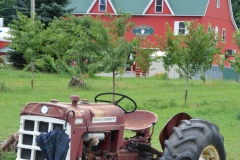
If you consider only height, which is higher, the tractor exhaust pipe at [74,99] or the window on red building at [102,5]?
the window on red building at [102,5]

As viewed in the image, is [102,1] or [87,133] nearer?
[87,133]

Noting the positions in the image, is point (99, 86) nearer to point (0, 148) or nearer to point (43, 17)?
point (43, 17)

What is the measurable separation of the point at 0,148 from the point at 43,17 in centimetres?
3020

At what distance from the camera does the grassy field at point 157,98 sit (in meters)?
15.9

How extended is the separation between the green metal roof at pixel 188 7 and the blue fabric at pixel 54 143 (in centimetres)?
4452

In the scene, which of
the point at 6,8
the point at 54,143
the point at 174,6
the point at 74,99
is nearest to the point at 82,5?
the point at 174,6

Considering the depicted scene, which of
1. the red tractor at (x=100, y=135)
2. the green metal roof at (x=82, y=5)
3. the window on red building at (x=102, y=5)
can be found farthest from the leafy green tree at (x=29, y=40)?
the green metal roof at (x=82, y=5)

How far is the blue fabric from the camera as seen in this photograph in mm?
7500

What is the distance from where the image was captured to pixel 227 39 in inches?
2290

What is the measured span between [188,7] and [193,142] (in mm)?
44112

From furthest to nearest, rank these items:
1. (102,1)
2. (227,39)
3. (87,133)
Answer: (227,39) → (102,1) → (87,133)

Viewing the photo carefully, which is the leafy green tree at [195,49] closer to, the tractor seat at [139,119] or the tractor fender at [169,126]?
the tractor fender at [169,126]

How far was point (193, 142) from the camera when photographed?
8508 mm

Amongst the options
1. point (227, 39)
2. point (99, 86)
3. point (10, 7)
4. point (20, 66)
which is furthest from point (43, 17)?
point (10, 7)
